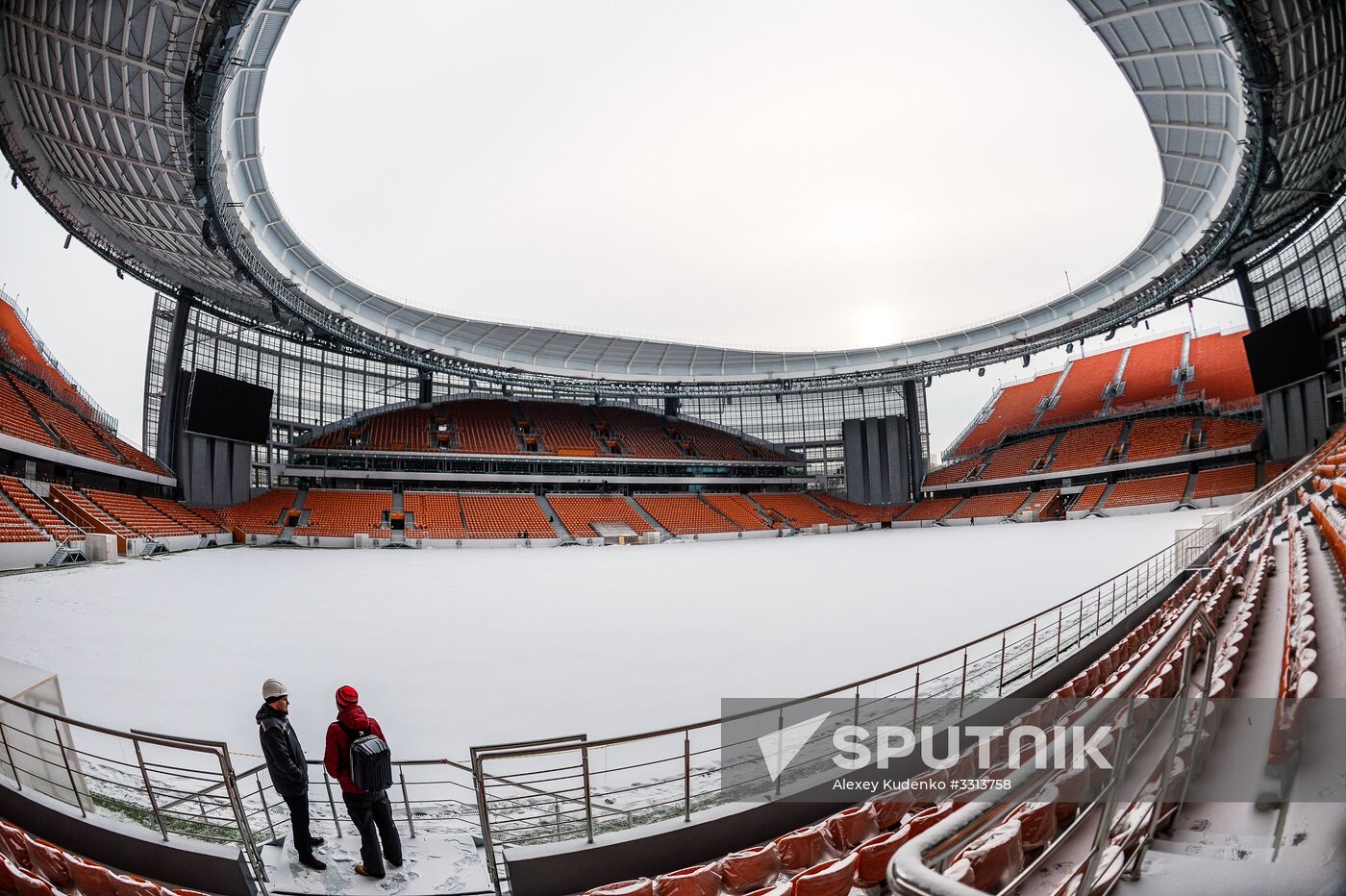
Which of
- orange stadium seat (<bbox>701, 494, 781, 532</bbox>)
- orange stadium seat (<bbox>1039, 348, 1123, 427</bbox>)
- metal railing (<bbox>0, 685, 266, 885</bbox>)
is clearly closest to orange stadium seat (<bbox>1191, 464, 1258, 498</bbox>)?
orange stadium seat (<bbox>1039, 348, 1123, 427</bbox>)

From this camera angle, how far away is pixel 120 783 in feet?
14.8

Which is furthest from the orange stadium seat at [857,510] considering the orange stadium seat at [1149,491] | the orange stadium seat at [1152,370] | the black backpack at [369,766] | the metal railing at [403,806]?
the black backpack at [369,766]

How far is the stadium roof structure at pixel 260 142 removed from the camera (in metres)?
14.4

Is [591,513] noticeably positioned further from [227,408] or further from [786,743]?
[786,743]

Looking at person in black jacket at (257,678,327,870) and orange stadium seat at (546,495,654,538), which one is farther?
orange stadium seat at (546,495,654,538)

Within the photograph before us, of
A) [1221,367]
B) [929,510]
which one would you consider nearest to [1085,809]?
[929,510]

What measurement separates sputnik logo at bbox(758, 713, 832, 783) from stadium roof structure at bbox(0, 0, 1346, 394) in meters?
17.0

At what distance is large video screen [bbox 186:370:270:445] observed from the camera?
29.8 metres

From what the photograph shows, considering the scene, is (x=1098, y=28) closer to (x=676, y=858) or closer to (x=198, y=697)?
(x=676, y=858)

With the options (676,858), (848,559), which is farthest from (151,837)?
(848,559)

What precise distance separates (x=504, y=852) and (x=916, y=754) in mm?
2964

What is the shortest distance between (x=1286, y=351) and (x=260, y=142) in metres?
40.1

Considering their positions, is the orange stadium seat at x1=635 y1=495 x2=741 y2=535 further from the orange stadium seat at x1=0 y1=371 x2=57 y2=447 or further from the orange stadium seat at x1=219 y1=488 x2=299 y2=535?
the orange stadium seat at x1=0 y1=371 x2=57 y2=447

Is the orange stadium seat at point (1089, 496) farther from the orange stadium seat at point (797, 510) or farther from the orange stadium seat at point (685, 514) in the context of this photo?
the orange stadium seat at point (685, 514)
